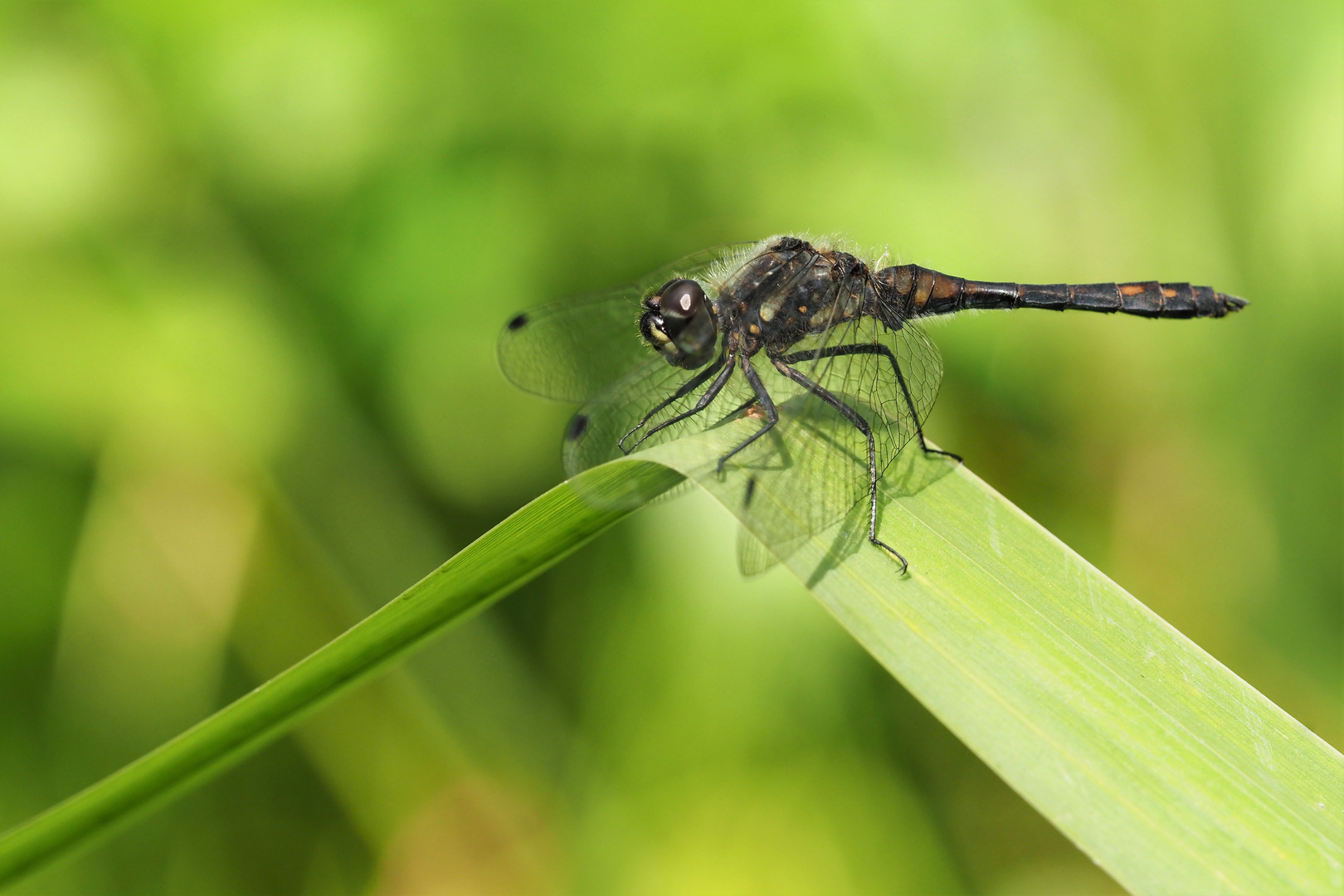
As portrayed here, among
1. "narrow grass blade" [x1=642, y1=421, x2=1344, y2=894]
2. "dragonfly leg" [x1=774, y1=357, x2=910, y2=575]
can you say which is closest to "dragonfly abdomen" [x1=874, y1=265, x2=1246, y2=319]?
"dragonfly leg" [x1=774, y1=357, x2=910, y2=575]

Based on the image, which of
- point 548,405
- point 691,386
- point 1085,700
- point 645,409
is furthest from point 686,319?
point 1085,700

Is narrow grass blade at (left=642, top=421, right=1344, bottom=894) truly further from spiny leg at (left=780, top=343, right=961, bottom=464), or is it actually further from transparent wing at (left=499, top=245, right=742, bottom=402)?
transparent wing at (left=499, top=245, right=742, bottom=402)

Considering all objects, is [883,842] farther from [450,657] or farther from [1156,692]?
[450,657]

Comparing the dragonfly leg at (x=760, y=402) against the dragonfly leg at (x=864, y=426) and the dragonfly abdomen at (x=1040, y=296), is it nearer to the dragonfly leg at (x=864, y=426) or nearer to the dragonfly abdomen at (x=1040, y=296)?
the dragonfly leg at (x=864, y=426)

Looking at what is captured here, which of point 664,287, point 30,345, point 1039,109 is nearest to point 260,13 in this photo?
point 30,345

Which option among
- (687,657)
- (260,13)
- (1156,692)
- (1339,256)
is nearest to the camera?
(1156,692)

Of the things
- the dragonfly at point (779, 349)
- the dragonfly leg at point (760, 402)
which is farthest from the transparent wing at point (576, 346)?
the dragonfly leg at point (760, 402)
